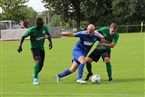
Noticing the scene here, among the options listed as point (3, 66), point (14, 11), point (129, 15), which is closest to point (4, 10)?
point (14, 11)

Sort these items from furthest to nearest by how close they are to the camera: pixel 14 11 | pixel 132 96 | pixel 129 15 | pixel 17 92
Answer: pixel 14 11
pixel 129 15
pixel 17 92
pixel 132 96

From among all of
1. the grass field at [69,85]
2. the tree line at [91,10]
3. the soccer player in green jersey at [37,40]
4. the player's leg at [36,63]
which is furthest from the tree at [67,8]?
the player's leg at [36,63]

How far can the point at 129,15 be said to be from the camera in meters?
71.9

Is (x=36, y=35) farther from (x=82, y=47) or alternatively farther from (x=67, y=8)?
(x=67, y=8)

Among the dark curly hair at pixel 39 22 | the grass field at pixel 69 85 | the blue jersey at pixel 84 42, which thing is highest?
the dark curly hair at pixel 39 22

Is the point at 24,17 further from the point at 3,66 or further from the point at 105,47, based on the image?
the point at 105,47

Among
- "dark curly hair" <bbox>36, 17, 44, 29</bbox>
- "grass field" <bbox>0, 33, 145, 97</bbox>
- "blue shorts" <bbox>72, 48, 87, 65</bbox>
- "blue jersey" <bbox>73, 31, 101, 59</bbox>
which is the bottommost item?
"grass field" <bbox>0, 33, 145, 97</bbox>

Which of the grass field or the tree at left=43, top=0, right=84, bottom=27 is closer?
the grass field

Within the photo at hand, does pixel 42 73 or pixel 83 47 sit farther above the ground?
pixel 83 47

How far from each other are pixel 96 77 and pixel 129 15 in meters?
60.4

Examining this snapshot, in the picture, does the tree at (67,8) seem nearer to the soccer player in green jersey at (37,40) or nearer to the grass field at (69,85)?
the grass field at (69,85)

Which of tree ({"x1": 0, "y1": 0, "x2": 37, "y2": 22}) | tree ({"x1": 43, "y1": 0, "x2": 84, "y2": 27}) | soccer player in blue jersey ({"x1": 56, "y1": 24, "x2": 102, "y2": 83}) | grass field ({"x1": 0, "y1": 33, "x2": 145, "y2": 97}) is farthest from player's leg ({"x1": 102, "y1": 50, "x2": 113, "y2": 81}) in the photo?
tree ({"x1": 43, "y1": 0, "x2": 84, "y2": 27})

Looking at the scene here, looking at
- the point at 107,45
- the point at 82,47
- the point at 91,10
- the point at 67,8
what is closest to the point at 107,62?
the point at 107,45

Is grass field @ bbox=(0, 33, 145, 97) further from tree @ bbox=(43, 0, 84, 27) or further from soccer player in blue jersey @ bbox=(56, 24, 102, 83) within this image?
tree @ bbox=(43, 0, 84, 27)
